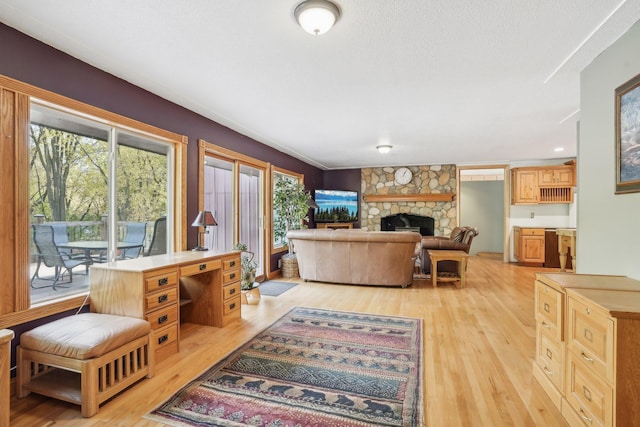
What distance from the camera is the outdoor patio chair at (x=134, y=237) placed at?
2.97m

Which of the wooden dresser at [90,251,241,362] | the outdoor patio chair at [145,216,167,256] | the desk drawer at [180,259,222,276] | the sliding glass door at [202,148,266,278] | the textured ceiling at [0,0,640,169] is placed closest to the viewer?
the textured ceiling at [0,0,640,169]

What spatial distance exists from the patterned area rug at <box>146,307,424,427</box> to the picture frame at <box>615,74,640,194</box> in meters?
1.87

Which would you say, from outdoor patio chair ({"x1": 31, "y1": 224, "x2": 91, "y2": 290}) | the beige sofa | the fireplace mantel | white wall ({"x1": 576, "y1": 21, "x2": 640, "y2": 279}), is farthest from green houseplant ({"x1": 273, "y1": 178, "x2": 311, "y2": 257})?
white wall ({"x1": 576, "y1": 21, "x2": 640, "y2": 279})

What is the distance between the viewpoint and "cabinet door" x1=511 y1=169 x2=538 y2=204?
6.75 meters

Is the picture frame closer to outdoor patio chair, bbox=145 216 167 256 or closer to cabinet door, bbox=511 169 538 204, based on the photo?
outdoor patio chair, bbox=145 216 167 256

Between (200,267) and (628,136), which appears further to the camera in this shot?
(200,267)

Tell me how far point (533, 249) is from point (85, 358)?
25.1ft

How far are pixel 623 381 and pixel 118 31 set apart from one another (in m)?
3.41

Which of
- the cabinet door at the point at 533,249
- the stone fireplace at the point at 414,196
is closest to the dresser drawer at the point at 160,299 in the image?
the stone fireplace at the point at 414,196

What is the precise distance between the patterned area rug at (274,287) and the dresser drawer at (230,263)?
117 cm

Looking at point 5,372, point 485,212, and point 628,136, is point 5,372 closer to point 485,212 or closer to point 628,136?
point 628,136

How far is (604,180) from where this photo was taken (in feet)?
7.27

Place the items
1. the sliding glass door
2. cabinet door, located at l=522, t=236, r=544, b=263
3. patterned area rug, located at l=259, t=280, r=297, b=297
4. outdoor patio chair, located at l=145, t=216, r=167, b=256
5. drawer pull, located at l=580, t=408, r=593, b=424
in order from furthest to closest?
cabinet door, located at l=522, t=236, r=544, b=263, patterned area rug, located at l=259, t=280, r=297, b=297, the sliding glass door, outdoor patio chair, located at l=145, t=216, r=167, b=256, drawer pull, located at l=580, t=408, r=593, b=424

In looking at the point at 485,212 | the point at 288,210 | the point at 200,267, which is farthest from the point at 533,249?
the point at 200,267
